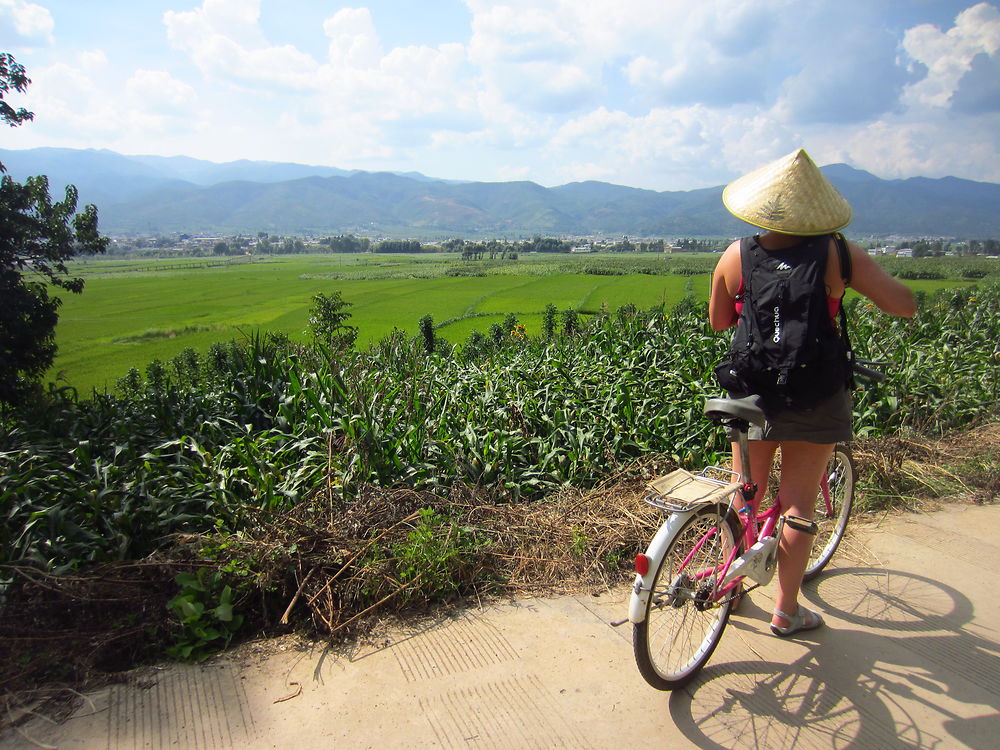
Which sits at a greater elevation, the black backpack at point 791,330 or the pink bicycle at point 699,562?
the black backpack at point 791,330

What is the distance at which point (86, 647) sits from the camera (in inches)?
83.0

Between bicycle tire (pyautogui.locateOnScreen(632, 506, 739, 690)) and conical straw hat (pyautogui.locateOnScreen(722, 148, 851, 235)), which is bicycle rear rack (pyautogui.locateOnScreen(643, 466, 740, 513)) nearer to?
bicycle tire (pyautogui.locateOnScreen(632, 506, 739, 690))

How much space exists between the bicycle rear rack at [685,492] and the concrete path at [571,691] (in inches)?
27.1

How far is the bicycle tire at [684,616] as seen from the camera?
6.59ft

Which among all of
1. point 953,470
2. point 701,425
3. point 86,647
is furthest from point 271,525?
point 953,470

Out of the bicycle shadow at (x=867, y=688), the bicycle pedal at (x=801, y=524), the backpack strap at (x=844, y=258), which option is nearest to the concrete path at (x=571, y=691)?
the bicycle shadow at (x=867, y=688)

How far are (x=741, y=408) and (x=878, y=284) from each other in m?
0.64

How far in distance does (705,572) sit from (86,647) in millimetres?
2281

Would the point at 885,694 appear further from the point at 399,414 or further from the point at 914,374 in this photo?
the point at 914,374

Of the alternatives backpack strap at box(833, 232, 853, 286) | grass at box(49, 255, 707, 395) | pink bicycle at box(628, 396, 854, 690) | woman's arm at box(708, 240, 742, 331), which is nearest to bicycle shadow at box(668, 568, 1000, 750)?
pink bicycle at box(628, 396, 854, 690)

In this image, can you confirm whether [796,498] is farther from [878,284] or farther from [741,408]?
[878,284]

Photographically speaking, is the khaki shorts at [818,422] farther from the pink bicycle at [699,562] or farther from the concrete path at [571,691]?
the concrete path at [571,691]

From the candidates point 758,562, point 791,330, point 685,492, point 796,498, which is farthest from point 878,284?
point 758,562

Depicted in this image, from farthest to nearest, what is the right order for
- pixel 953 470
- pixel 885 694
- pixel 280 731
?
pixel 953 470 → pixel 885 694 → pixel 280 731
